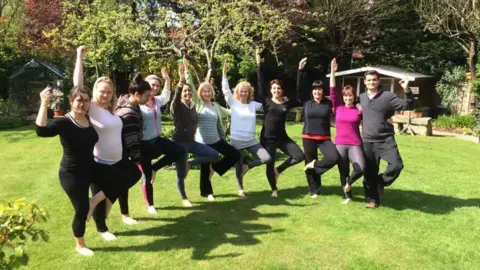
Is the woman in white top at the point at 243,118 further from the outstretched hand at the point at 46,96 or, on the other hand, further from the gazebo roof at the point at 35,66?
the gazebo roof at the point at 35,66

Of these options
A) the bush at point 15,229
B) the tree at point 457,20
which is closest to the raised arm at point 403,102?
the bush at point 15,229

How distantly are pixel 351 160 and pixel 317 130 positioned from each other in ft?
2.41

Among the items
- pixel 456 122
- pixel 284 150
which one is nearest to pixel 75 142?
pixel 284 150

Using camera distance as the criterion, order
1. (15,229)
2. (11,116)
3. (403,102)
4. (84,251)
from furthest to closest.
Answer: (11,116)
(403,102)
(84,251)
(15,229)

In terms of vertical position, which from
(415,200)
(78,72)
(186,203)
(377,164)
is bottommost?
(415,200)

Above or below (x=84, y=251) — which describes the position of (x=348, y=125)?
above

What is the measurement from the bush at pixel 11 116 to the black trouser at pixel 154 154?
13443mm

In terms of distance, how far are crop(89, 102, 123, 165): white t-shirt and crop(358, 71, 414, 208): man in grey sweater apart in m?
3.73

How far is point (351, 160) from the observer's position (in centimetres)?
639

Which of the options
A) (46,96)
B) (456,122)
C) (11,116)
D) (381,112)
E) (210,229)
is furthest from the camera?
(456,122)

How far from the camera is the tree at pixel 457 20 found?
66.1 ft

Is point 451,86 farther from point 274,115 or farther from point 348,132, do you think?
point 274,115

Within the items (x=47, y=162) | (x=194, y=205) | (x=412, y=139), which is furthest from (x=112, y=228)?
(x=412, y=139)

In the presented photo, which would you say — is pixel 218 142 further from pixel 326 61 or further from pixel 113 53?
pixel 326 61
